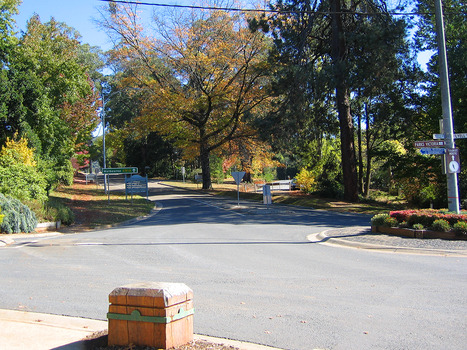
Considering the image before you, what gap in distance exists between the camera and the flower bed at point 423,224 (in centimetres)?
1201

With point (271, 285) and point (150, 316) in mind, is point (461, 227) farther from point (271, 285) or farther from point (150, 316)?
point (150, 316)

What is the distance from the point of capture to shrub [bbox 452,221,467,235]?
462 inches

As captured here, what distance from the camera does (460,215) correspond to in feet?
40.6

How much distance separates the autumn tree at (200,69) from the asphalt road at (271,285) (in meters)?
23.0

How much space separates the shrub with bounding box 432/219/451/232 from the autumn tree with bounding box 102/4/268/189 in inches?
871

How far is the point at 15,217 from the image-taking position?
1612 cm

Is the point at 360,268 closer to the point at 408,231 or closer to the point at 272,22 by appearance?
the point at 408,231

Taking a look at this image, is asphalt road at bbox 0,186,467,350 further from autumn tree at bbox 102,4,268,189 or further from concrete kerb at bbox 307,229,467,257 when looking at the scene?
autumn tree at bbox 102,4,268,189

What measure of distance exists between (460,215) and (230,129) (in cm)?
2957

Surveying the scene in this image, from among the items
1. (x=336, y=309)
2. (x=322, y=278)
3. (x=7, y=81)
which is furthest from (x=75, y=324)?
(x=7, y=81)

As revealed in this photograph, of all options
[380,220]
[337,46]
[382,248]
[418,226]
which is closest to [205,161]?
[337,46]

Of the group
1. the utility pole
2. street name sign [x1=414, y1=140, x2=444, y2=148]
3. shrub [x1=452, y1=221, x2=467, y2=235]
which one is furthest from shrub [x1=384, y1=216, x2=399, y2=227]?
street name sign [x1=414, y1=140, x2=444, y2=148]

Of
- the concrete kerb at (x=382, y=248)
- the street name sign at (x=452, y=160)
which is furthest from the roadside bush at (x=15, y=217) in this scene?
the street name sign at (x=452, y=160)

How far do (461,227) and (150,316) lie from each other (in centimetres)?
1050
